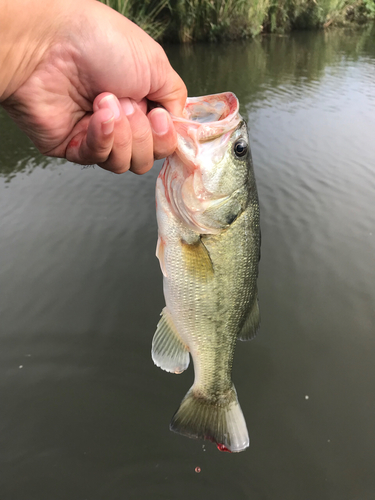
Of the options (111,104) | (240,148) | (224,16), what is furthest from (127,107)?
(224,16)

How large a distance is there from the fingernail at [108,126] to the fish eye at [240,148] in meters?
0.63

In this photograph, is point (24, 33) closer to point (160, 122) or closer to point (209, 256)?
point (160, 122)

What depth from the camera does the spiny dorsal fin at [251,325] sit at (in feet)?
6.43

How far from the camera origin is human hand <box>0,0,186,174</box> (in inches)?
49.7

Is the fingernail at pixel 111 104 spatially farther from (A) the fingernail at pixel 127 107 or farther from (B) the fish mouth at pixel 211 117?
(B) the fish mouth at pixel 211 117

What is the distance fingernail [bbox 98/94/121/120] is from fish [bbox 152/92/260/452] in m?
0.31

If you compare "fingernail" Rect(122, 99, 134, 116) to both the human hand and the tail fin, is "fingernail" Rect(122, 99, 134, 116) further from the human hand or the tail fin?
the tail fin

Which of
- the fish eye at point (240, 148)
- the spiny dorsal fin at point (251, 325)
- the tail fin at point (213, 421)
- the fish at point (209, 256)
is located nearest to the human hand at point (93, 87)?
the fish at point (209, 256)

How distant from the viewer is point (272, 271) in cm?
444

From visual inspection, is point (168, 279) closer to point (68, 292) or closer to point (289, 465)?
point (289, 465)

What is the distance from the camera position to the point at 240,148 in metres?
1.64

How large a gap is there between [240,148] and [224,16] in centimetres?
1976

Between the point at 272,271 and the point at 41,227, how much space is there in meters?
3.47

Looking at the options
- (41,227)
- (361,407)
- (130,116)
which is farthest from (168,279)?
(41,227)
